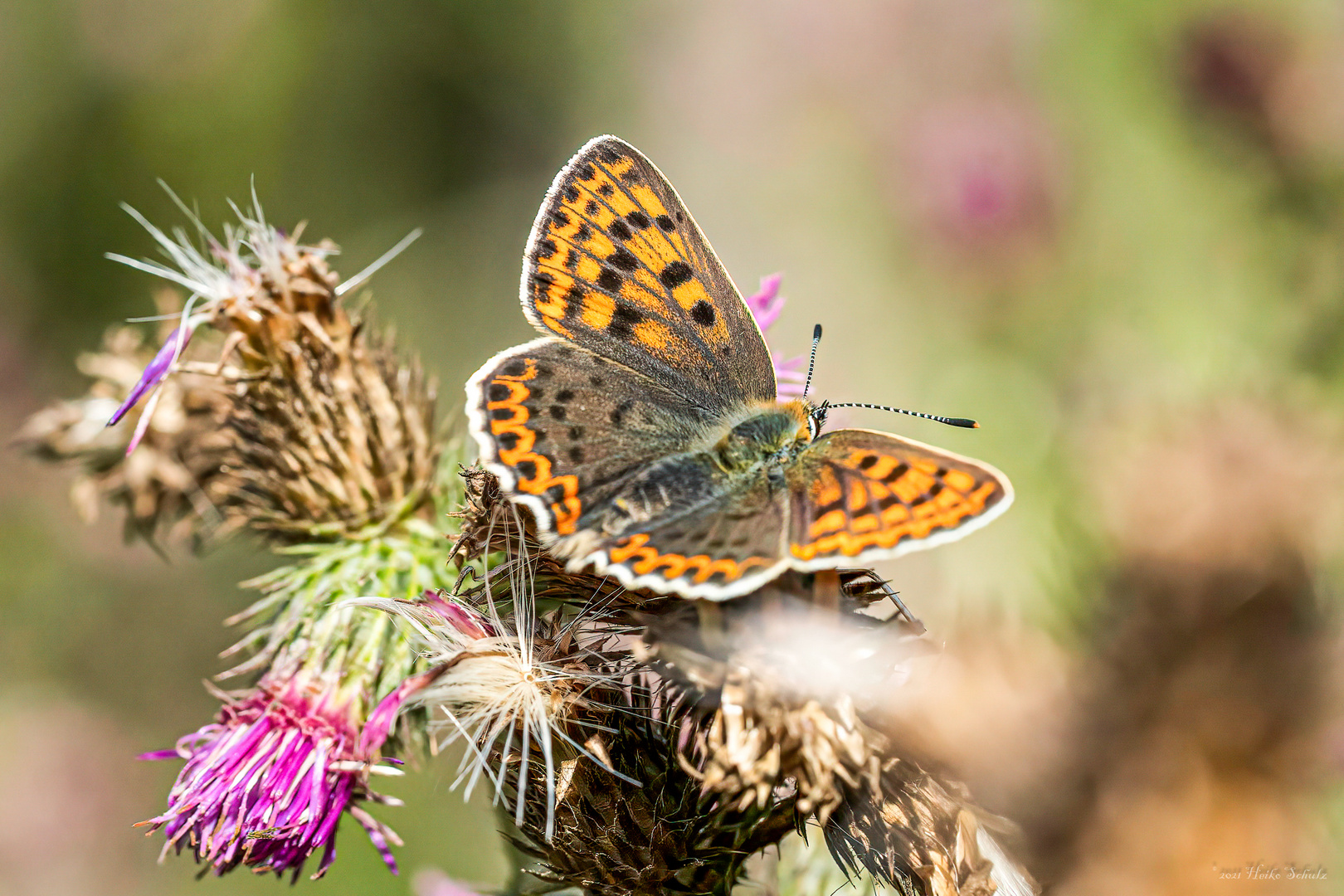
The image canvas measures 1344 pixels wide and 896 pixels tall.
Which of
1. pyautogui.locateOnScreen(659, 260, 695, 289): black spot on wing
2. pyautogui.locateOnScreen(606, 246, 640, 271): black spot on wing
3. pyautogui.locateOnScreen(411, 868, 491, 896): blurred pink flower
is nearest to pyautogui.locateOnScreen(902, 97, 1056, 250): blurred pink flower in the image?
pyautogui.locateOnScreen(659, 260, 695, 289): black spot on wing

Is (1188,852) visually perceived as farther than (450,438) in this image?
Answer: No

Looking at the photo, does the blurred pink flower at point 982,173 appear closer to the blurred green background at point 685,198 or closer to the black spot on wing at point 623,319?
the blurred green background at point 685,198

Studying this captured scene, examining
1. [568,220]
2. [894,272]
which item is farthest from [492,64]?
[568,220]

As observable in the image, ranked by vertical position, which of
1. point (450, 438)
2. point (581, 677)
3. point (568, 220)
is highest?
point (568, 220)

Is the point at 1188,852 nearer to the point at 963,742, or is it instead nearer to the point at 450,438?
the point at 963,742

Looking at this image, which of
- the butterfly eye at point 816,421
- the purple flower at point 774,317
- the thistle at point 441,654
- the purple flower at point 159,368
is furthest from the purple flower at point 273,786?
the purple flower at point 774,317

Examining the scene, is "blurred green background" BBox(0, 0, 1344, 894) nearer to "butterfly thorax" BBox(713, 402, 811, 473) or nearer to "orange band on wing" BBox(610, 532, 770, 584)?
"butterfly thorax" BBox(713, 402, 811, 473)
